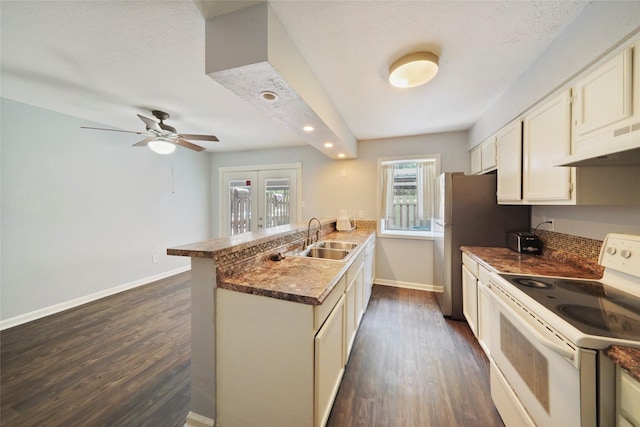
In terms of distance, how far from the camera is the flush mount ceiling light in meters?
1.54

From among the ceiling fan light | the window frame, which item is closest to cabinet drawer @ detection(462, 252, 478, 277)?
the window frame

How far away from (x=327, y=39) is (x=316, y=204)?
279 centimetres

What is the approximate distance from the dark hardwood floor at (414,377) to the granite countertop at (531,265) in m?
0.88

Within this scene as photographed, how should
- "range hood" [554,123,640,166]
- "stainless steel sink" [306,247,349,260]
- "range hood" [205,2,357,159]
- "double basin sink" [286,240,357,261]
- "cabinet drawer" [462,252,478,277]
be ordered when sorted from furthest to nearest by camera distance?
"stainless steel sink" [306,247,349,260], "double basin sink" [286,240,357,261], "cabinet drawer" [462,252,478,277], "range hood" [205,2,357,159], "range hood" [554,123,640,166]

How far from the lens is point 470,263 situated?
2143 mm

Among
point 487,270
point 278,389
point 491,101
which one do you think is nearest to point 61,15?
point 278,389

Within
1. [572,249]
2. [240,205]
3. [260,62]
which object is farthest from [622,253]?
[240,205]

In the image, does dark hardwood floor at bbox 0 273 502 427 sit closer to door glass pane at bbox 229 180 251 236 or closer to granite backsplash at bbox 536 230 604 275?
granite backsplash at bbox 536 230 604 275

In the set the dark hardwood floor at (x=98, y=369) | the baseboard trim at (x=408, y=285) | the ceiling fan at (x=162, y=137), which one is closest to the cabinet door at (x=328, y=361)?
the dark hardwood floor at (x=98, y=369)

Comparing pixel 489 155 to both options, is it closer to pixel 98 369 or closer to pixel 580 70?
pixel 580 70

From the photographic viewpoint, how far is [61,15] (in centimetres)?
129

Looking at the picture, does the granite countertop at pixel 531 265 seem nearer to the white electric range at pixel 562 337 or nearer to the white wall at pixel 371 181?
the white electric range at pixel 562 337

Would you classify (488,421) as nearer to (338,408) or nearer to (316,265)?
(338,408)

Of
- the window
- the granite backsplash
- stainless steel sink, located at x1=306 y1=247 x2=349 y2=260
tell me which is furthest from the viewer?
the window
